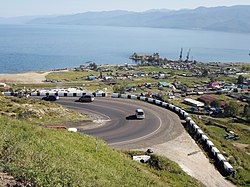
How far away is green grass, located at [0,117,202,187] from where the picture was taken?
1024 cm

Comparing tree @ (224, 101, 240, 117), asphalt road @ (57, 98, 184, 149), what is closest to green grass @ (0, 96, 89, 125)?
asphalt road @ (57, 98, 184, 149)

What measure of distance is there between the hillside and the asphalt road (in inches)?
159

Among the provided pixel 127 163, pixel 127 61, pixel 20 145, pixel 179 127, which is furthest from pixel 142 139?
pixel 127 61

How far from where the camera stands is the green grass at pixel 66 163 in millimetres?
10242

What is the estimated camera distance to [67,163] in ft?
40.6

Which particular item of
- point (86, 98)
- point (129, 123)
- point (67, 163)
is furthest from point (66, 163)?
point (86, 98)

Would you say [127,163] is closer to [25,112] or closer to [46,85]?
[25,112]

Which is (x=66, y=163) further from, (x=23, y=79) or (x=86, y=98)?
(x=23, y=79)

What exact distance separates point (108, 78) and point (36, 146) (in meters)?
79.1

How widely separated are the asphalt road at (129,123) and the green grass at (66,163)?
13.1 ft

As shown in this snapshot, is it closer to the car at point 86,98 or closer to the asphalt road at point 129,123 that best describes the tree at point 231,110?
the asphalt road at point 129,123

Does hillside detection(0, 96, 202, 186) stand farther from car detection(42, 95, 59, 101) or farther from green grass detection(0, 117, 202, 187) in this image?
car detection(42, 95, 59, 101)

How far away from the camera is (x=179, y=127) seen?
84.1 feet

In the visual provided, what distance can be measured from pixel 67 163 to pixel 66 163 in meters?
0.06
